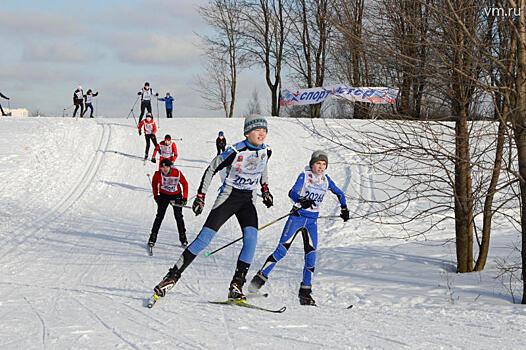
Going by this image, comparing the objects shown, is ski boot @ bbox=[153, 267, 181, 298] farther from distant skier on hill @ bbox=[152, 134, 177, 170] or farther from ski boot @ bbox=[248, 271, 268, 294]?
distant skier on hill @ bbox=[152, 134, 177, 170]

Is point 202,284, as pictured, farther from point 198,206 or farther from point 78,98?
point 78,98

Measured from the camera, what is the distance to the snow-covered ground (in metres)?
4.20

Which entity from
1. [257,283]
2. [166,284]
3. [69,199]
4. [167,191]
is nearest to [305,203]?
[257,283]

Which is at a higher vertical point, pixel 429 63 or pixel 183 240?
pixel 429 63

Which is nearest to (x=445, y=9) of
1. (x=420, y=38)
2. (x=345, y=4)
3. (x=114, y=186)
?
(x=420, y=38)

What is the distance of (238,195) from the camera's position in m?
5.65

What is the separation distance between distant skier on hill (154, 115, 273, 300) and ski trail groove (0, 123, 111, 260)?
4692 millimetres

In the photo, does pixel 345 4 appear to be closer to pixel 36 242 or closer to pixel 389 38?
pixel 389 38

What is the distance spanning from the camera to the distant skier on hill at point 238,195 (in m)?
5.47

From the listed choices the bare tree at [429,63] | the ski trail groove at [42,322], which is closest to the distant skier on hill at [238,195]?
the ski trail groove at [42,322]

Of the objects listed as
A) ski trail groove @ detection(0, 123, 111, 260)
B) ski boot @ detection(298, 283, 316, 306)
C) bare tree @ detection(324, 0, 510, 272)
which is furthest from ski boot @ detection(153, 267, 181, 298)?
ski trail groove @ detection(0, 123, 111, 260)

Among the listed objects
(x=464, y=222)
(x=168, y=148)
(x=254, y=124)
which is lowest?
(x=464, y=222)

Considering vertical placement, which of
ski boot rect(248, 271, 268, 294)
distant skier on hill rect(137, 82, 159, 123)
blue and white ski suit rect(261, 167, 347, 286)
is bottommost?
ski boot rect(248, 271, 268, 294)

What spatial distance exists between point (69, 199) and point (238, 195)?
1041 centimetres
